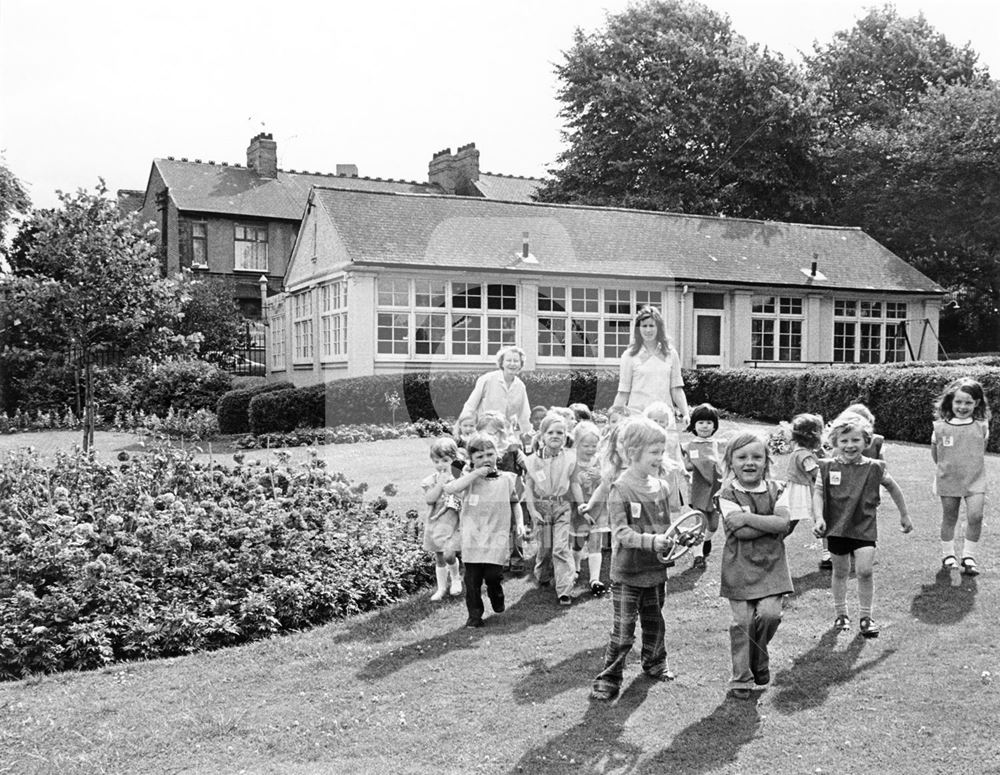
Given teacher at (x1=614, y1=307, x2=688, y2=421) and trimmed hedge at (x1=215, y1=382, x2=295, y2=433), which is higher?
teacher at (x1=614, y1=307, x2=688, y2=421)

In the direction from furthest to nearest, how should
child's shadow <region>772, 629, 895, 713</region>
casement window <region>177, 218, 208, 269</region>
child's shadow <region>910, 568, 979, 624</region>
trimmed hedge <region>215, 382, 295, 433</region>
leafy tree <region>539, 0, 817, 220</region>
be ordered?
casement window <region>177, 218, 208, 269</region> → leafy tree <region>539, 0, 817, 220</region> → trimmed hedge <region>215, 382, 295, 433</region> → child's shadow <region>910, 568, 979, 624</region> → child's shadow <region>772, 629, 895, 713</region>

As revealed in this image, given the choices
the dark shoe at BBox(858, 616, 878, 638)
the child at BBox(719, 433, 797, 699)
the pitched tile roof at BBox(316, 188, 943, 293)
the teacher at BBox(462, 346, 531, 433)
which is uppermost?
the pitched tile roof at BBox(316, 188, 943, 293)

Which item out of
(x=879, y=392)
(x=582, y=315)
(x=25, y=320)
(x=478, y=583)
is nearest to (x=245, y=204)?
(x=582, y=315)

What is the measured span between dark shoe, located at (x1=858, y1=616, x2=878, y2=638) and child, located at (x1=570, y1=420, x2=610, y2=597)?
1.86 metres

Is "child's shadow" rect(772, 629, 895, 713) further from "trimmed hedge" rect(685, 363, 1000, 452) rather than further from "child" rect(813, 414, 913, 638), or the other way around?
"trimmed hedge" rect(685, 363, 1000, 452)

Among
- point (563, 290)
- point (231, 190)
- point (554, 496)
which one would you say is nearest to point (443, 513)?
point (554, 496)

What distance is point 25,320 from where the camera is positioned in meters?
15.8

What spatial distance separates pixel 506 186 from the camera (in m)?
46.2

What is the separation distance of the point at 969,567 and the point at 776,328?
19.9 metres

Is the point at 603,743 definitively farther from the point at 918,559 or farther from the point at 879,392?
the point at 879,392

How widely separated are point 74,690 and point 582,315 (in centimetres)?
1962

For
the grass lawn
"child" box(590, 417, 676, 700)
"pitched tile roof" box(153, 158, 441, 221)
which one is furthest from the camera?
"pitched tile roof" box(153, 158, 441, 221)

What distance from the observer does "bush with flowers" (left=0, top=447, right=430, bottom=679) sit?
247 inches

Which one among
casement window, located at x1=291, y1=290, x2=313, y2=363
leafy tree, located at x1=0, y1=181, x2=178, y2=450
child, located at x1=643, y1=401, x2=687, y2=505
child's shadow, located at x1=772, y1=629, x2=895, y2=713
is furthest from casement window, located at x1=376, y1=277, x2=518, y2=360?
child's shadow, located at x1=772, y1=629, x2=895, y2=713
